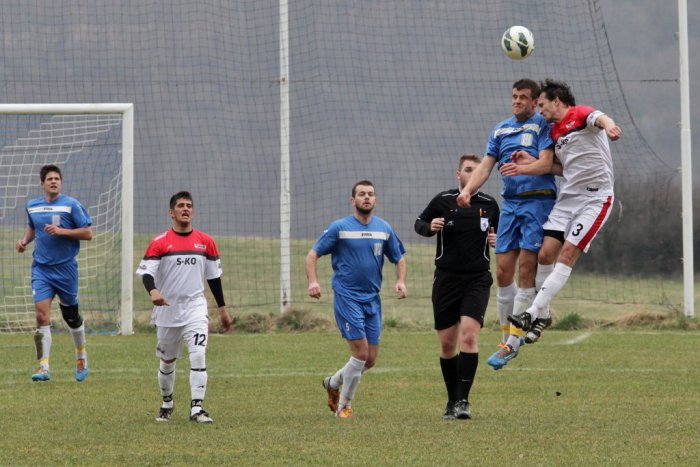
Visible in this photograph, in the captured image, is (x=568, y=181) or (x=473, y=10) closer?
(x=568, y=181)

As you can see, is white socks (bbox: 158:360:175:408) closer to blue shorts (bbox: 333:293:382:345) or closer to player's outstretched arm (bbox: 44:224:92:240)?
blue shorts (bbox: 333:293:382:345)

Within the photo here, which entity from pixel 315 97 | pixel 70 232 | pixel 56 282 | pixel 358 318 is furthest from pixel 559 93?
pixel 315 97

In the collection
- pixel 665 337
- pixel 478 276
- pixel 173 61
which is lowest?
pixel 665 337

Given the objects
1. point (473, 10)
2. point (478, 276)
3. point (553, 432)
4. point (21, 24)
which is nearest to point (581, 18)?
point (473, 10)

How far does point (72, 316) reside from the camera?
15250mm

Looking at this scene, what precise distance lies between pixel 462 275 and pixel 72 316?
5755 millimetres

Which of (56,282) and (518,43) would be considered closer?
(518,43)

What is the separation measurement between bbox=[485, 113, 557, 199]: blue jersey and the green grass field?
2053 millimetres

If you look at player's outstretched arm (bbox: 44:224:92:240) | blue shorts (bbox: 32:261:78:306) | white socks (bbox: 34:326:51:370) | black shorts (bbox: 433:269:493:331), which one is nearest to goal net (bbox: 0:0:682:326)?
blue shorts (bbox: 32:261:78:306)

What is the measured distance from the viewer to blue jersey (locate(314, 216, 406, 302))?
472 inches

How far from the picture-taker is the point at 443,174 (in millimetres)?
22906

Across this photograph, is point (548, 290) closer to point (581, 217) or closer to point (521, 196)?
point (581, 217)

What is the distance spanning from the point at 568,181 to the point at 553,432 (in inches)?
85.0

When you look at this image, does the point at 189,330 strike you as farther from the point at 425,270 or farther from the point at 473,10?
the point at 425,270
